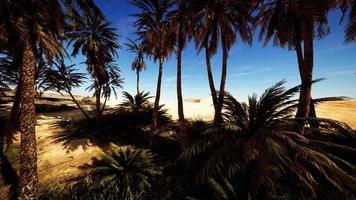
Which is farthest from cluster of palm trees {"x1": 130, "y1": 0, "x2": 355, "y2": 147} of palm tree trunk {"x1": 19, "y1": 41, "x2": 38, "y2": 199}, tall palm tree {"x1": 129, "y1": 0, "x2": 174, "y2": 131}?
palm tree trunk {"x1": 19, "y1": 41, "x2": 38, "y2": 199}

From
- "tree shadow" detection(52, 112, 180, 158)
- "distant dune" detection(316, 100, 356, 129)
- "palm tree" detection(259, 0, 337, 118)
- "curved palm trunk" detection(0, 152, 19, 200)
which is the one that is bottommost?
"curved palm trunk" detection(0, 152, 19, 200)

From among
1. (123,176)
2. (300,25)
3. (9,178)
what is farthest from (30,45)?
(300,25)

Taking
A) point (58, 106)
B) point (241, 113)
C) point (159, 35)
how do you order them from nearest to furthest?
point (241, 113)
point (159, 35)
point (58, 106)

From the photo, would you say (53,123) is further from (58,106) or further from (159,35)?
(159,35)

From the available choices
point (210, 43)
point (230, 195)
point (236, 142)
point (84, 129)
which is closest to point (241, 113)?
point (236, 142)

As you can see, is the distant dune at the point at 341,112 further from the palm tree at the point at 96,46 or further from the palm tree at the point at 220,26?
the palm tree at the point at 96,46

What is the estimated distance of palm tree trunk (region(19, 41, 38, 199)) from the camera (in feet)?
22.1

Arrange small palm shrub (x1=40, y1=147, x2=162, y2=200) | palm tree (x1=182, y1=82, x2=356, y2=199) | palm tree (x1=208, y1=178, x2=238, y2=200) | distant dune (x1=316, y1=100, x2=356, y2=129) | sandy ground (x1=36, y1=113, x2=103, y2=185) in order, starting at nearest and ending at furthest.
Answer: palm tree (x1=182, y1=82, x2=356, y2=199)
palm tree (x1=208, y1=178, x2=238, y2=200)
small palm shrub (x1=40, y1=147, x2=162, y2=200)
sandy ground (x1=36, y1=113, x2=103, y2=185)
distant dune (x1=316, y1=100, x2=356, y2=129)

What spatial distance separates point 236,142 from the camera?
17.7 ft

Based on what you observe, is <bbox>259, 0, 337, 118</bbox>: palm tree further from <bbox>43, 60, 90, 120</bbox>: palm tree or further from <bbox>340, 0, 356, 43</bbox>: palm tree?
<bbox>43, 60, 90, 120</bbox>: palm tree

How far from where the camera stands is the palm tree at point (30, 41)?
6789mm

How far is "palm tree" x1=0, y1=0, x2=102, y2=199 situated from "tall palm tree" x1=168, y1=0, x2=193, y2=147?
4.29 m

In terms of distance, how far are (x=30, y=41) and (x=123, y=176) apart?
615 centimetres

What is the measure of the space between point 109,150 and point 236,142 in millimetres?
8510
